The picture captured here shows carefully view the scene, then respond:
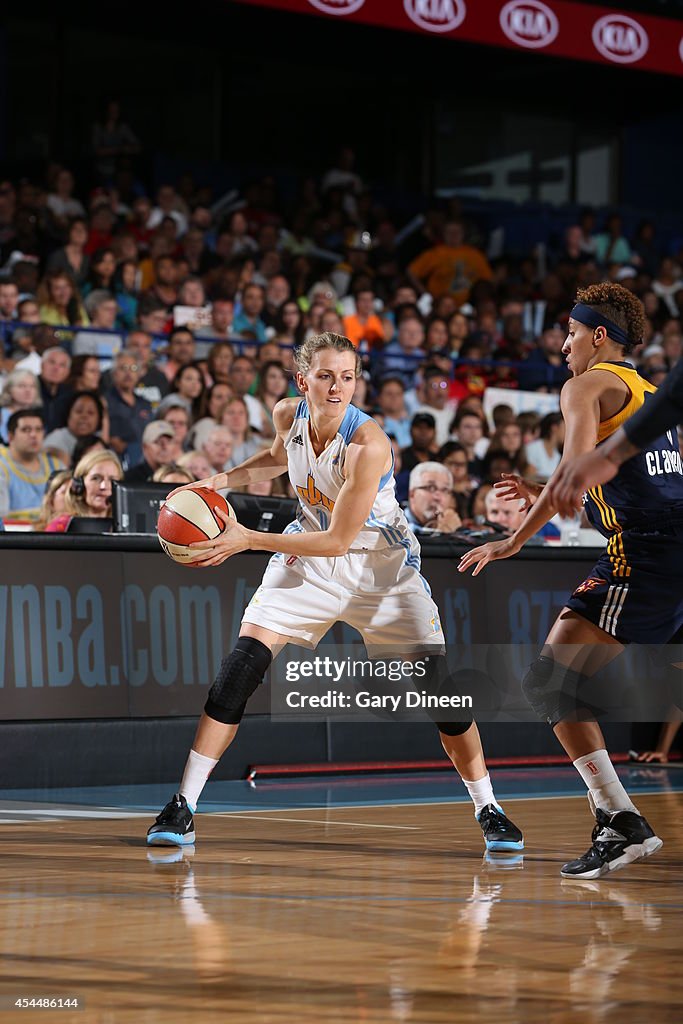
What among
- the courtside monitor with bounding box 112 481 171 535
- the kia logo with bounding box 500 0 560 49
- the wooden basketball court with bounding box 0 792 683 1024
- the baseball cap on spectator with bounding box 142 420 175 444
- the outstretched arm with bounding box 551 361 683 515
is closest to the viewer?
the wooden basketball court with bounding box 0 792 683 1024

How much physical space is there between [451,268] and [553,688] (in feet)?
43.9

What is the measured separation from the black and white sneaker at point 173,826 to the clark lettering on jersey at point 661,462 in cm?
243

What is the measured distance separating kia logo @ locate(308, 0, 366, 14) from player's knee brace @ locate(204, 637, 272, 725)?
11.5 meters

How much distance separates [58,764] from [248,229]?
1116cm

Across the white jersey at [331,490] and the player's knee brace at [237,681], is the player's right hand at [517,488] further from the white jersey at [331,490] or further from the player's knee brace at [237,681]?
the player's knee brace at [237,681]

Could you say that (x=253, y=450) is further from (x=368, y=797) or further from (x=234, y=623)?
(x=368, y=797)

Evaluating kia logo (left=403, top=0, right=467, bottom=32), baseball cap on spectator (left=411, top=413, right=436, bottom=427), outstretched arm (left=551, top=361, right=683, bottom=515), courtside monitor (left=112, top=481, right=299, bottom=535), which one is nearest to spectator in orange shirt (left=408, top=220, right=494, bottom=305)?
kia logo (left=403, top=0, right=467, bottom=32)

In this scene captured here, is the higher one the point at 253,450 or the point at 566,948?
the point at 253,450

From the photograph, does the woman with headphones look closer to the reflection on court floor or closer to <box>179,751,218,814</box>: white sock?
the reflection on court floor

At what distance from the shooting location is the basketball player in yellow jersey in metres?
5.63

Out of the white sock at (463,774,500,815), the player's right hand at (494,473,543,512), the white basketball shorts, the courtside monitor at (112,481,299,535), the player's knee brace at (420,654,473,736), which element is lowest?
the white sock at (463,774,500,815)

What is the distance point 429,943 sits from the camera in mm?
4457

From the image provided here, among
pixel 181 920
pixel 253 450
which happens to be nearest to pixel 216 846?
pixel 181 920

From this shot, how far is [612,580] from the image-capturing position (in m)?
5.74
